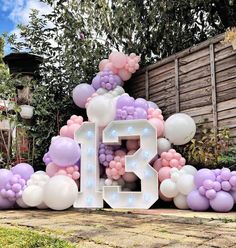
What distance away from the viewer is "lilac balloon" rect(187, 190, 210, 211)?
420cm

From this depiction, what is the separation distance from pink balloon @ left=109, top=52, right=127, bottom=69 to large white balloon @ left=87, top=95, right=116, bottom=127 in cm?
103

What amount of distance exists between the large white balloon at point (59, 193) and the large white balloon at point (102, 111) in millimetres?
962

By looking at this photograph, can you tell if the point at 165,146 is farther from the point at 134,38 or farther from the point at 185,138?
the point at 134,38

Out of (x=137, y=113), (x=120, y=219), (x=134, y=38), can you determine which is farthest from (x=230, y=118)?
(x=134, y=38)

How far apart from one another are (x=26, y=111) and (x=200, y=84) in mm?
3044

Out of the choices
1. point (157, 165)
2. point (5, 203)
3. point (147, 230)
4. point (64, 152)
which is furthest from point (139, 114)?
point (147, 230)

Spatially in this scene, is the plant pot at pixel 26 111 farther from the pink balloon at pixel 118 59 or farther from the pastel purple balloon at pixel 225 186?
the pastel purple balloon at pixel 225 186

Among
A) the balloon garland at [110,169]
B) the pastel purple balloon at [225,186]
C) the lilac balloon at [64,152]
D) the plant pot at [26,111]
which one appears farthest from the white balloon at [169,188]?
the plant pot at [26,111]

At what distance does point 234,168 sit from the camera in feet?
14.7

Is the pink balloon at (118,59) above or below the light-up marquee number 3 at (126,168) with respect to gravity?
above

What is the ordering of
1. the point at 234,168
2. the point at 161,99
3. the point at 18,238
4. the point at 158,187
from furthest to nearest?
the point at 161,99, the point at 158,187, the point at 234,168, the point at 18,238

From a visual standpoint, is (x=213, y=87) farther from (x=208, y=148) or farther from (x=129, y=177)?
(x=129, y=177)

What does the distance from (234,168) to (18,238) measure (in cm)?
296

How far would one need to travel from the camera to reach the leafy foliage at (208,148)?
4918 mm
